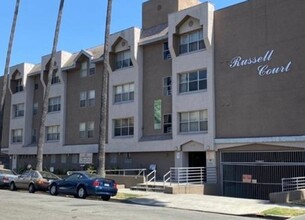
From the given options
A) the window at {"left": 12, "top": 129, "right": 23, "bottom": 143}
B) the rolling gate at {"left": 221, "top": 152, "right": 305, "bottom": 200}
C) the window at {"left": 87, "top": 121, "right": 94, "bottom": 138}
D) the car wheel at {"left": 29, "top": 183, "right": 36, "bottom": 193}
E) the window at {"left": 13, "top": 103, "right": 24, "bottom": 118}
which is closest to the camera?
the rolling gate at {"left": 221, "top": 152, "right": 305, "bottom": 200}

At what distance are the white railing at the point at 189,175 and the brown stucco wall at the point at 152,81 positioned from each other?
14.6ft

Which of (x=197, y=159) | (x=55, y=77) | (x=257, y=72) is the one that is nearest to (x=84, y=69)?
Answer: (x=55, y=77)

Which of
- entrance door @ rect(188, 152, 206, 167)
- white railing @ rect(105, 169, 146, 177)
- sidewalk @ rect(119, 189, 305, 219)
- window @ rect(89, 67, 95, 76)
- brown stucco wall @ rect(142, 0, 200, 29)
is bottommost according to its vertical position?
sidewalk @ rect(119, 189, 305, 219)

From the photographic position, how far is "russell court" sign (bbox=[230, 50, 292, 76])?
86.5 ft

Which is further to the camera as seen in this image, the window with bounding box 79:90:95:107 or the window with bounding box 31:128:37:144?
the window with bounding box 31:128:37:144

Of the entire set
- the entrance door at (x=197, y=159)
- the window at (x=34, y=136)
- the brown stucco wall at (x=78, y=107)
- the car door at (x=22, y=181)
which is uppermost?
the brown stucco wall at (x=78, y=107)

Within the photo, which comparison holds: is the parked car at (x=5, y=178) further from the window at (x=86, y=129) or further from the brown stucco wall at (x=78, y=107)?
the window at (x=86, y=129)

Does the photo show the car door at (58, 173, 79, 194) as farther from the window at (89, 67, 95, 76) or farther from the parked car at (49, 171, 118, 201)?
the window at (89, 67, 95, 76)

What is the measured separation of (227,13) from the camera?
2942cm

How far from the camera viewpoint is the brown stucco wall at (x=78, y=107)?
39.0 m

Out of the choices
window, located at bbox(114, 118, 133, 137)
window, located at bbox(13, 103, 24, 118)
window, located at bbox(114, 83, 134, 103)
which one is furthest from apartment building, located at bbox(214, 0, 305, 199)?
window, located at bbox(13, 103, 24, 118)

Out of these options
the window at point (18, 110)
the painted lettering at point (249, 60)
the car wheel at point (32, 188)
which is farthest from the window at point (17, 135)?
the painted lettering at point (249, 60)

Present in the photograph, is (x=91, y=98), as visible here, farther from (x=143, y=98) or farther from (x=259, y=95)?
(x=259, y=95)

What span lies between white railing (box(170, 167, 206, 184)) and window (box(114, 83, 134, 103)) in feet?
27.0
